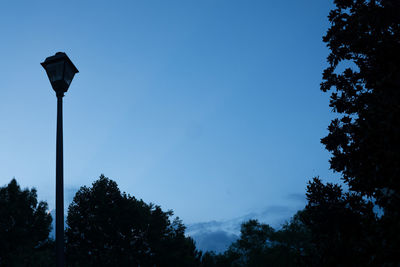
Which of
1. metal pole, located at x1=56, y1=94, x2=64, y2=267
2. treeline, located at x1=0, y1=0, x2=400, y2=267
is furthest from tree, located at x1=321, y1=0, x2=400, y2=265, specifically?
metal pole, located at x1=56, y1=94, x2=64, y2=267

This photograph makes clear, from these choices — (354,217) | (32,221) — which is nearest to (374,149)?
(354,217)

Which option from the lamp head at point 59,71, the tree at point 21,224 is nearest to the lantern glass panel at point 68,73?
the lamp head at point 59,71

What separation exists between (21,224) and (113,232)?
36.9ft

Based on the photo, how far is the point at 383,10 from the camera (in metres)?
10.3

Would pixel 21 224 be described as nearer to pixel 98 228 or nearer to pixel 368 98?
pixel 98 228

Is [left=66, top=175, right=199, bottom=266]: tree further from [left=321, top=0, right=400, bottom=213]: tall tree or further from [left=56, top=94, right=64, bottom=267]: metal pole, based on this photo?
[left=56, top=94, right=64, bottom=267]: metal pole

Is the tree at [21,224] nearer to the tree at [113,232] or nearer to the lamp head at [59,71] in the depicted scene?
the tree at [113,232]

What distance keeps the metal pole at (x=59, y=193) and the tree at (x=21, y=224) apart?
114ft

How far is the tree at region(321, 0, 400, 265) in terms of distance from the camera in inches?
321

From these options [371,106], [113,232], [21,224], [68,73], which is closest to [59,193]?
[68,73]

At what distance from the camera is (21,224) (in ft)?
135

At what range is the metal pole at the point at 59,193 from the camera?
16.1 ft

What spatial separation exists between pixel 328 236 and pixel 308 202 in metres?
1.36

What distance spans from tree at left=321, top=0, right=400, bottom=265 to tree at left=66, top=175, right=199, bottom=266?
35559mm
